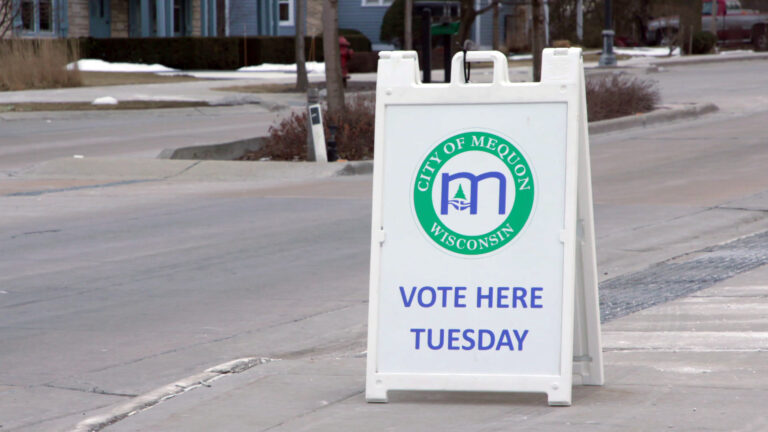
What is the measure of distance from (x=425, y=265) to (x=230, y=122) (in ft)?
62.5

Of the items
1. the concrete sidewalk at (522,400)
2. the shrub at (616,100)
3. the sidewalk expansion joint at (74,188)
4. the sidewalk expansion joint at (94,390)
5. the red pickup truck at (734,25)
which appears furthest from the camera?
the red pickup truck at (734,25)

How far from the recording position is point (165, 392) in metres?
5.53

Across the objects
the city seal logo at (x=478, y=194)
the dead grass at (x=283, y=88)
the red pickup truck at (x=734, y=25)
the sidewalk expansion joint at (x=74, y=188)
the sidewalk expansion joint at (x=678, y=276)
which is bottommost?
the sidewalk expansion joint at (x=74, y=188)

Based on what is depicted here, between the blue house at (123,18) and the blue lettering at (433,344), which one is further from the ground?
the blue house at (123,18)

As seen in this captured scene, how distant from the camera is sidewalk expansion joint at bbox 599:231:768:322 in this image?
761 cm

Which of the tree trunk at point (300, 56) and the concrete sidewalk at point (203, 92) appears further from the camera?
the tree trunk at point (300, 56)

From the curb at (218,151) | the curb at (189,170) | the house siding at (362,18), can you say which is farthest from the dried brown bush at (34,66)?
the house siding at (362,18)

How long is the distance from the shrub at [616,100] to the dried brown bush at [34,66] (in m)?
15.5

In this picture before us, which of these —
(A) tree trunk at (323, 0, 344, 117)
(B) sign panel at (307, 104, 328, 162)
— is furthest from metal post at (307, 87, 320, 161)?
(A) tree trunk at (323, 0, 344, 117)

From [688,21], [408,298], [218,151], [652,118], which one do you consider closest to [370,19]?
[688,21]

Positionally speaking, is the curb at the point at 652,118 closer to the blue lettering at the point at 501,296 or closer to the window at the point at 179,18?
the blue lettering at the point at 501,296

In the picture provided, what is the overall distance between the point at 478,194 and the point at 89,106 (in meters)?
22.5

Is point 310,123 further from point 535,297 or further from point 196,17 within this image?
point 196,17

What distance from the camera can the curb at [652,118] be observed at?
20188 mm
